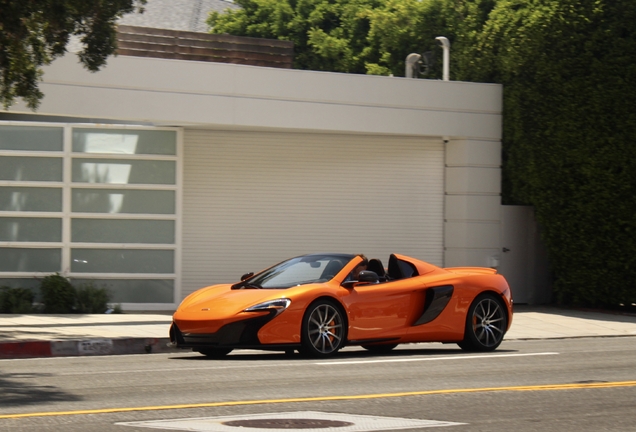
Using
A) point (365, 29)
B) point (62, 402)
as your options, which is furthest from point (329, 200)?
point (365, 29)

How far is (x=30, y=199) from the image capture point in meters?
18.8

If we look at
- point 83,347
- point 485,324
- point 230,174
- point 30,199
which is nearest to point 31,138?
point 30,199

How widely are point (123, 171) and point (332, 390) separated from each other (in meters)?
11.6

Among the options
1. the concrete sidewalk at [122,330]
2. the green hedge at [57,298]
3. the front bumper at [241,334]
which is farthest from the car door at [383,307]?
the green hedge at [57,298]

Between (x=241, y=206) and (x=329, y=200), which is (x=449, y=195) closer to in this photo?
(x=329, y=200)

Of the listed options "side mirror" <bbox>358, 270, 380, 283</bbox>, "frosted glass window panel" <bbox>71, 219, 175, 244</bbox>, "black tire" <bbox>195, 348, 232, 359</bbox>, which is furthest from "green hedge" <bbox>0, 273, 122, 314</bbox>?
"side mirror" <bbox>358, 270, 380, 283</bbox>

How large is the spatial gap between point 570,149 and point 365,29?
22.9m

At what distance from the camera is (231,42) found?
25.3 m

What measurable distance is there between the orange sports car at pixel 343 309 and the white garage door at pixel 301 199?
763 centimetres

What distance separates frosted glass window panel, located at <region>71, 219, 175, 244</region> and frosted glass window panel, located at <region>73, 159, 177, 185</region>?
799mm

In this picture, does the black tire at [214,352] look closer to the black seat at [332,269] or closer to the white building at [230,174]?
the black seat at [332,269]

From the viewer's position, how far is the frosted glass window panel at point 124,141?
19125mm

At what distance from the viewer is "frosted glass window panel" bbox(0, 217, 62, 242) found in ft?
61.3

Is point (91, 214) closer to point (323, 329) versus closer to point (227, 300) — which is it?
point (227, 300)
